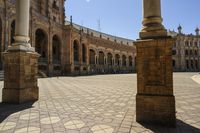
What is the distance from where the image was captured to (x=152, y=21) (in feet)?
16.2

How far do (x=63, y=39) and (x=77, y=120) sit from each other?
112 ft

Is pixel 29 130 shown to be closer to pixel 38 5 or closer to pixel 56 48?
pixel 56 48

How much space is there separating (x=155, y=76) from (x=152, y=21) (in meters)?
1.58

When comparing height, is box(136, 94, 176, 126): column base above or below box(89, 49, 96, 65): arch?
below

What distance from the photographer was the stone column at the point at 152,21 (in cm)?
480

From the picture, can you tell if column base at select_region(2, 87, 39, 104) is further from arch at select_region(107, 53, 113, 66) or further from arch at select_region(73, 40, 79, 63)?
arch at select_region(107, 53, 113, 66)

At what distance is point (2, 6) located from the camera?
2420 cm

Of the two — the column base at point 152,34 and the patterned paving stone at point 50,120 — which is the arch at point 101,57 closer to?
the column base at point 152,34

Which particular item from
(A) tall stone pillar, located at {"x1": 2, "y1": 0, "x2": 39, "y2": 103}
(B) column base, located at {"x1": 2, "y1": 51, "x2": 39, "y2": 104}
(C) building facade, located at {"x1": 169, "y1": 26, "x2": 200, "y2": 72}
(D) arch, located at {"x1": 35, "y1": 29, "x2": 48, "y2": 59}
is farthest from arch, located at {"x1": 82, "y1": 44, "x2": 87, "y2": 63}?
(C) building facade, located at {"x1": 169, "y1": 26, "x2": 200, "y2": 72}

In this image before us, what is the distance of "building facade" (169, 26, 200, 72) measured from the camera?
73438 mm

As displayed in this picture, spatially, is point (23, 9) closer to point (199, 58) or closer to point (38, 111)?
point (38, 111)

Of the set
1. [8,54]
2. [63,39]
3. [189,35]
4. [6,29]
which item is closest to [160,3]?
[8,54]

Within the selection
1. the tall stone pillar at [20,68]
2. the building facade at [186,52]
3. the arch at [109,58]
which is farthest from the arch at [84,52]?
the building facade at [186,52]

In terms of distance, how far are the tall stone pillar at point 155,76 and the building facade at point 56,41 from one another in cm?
2284
